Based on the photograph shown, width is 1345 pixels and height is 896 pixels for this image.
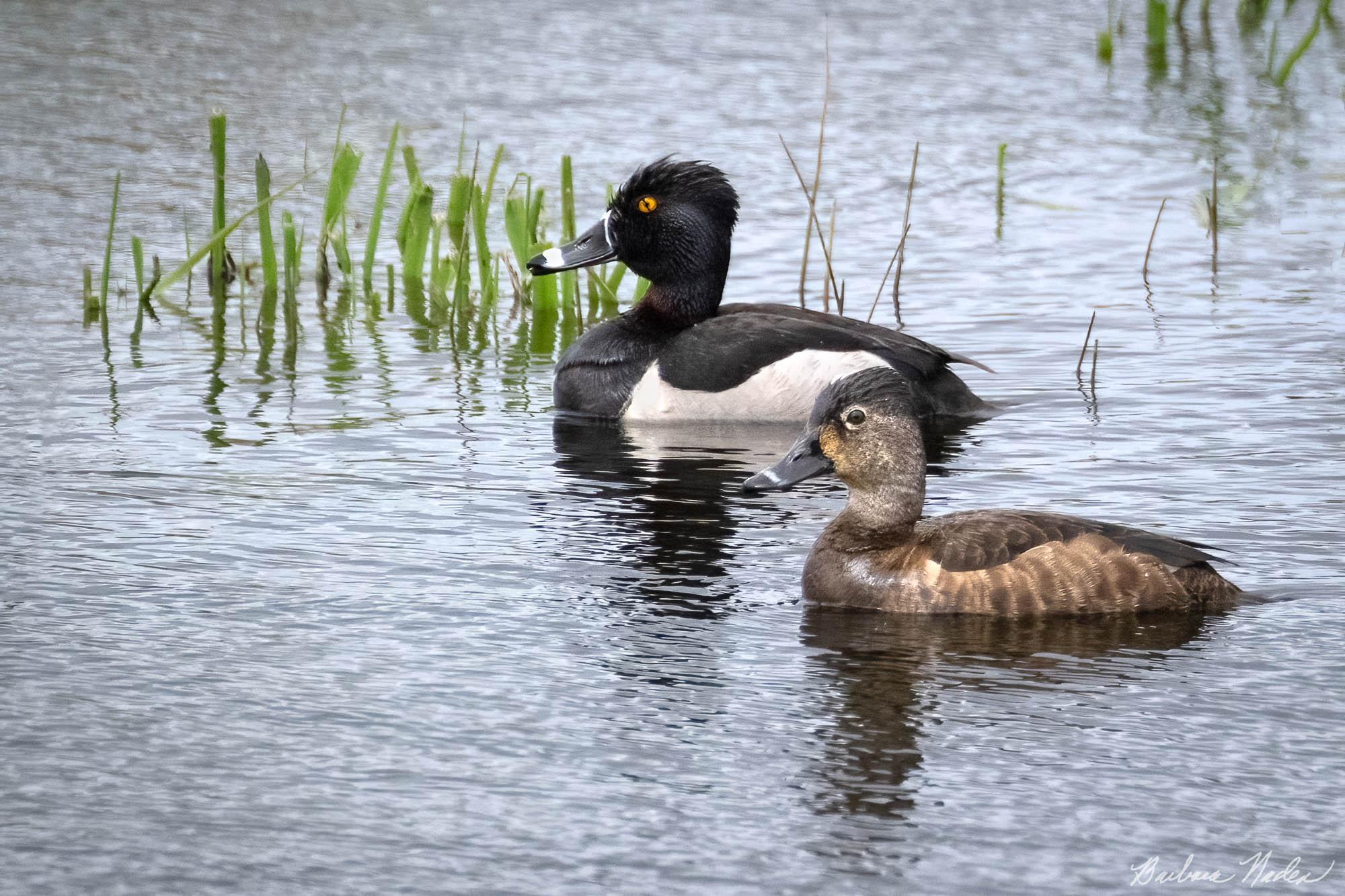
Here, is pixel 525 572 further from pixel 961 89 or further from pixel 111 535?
pixel 961 89

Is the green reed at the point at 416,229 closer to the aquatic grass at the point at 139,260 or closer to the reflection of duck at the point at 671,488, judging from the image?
the aquatic grass at the point at 139,260

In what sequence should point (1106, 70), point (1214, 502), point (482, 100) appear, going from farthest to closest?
point (1106, 70) → point (482, 100) → point (1214, 502)

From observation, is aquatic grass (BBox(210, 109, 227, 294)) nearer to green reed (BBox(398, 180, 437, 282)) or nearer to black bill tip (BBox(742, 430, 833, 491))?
green reed (BBox(398, 180, 437, 282))

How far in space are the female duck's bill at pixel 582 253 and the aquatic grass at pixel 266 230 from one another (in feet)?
5.24

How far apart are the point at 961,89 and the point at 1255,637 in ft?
41.9

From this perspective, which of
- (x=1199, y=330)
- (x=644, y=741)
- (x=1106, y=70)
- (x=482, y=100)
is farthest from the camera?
(x=1106, y=70)

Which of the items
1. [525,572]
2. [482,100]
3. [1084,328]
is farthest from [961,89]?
[525,572]

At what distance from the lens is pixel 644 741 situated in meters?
5.76

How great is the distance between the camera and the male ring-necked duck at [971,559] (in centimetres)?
689

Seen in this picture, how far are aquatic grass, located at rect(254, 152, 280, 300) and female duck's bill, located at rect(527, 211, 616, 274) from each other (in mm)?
1596

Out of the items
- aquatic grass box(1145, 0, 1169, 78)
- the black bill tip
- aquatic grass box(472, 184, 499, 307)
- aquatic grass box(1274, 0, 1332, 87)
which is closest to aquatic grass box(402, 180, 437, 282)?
aquatic grass box(472, 184, 499, 307)

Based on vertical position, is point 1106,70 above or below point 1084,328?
above

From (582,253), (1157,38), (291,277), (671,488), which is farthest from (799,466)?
(1157,38)

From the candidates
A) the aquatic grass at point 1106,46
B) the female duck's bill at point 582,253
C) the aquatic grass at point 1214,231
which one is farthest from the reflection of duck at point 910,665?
the aquatic grass at point 1106,46
